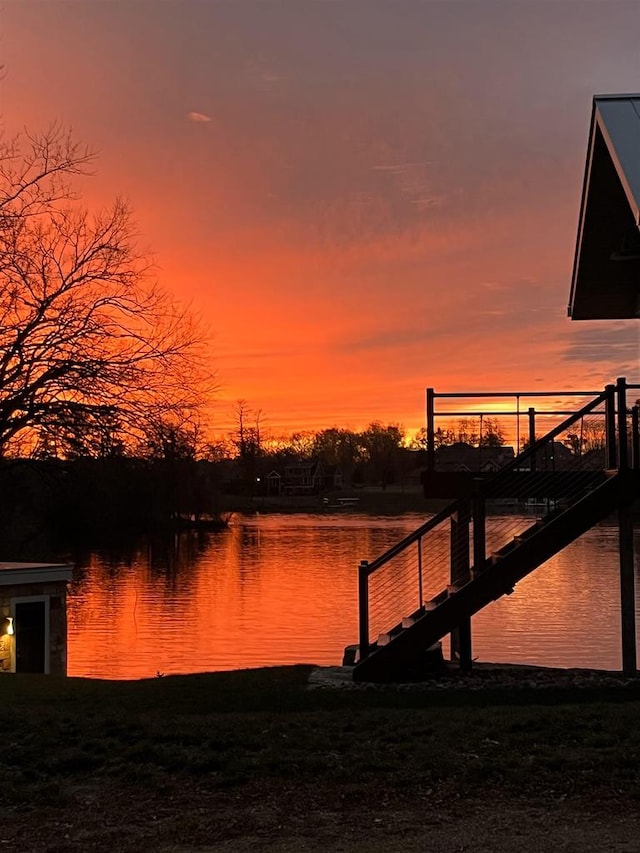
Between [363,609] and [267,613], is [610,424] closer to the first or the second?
[363,609]

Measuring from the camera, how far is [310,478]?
5595 inches

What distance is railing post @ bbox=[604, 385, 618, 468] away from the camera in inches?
501

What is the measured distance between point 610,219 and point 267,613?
18.6 metres

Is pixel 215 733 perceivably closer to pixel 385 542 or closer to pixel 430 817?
pixel 430 817

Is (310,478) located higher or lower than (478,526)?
lower

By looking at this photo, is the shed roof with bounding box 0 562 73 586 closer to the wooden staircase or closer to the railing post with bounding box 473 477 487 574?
the wooden staircase

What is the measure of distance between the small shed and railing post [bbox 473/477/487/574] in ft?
26.3

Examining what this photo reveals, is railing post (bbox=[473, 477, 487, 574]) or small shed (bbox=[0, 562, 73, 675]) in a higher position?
railing post (bbox=[473, 477, 487, 574])

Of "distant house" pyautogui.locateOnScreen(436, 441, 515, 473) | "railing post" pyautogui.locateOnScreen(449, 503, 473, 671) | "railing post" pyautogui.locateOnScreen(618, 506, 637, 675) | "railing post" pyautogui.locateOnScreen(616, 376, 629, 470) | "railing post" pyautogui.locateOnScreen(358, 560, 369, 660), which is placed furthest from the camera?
"distant house" pyautogui.locateOnScreen(436, 441, 515, 473)

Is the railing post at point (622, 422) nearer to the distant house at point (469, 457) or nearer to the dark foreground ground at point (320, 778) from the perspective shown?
the distant house at point (469, 457)

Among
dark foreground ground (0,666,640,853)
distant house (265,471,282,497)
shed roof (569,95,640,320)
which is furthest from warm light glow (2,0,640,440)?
distant house (265,471,282,497)

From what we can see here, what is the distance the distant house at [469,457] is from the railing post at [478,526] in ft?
4.97

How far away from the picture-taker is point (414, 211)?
73.4ft

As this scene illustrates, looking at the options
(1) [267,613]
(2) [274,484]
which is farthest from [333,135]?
(2) [274,484]
